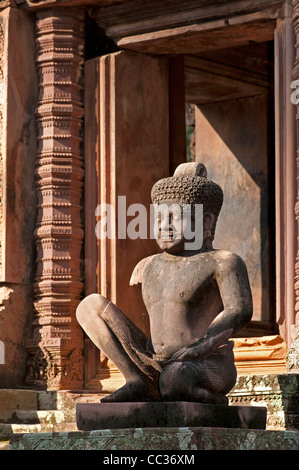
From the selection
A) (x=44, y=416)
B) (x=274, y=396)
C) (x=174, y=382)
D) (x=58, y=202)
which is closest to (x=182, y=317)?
(x=174, y=382)

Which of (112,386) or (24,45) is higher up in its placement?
(24,45)

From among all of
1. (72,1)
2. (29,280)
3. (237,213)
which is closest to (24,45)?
(72,1)

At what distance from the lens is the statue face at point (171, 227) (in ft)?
25.0

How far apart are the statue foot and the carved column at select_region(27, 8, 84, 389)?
3654 mm

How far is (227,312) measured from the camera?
23.9 feet

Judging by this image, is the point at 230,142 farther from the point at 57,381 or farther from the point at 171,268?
the point at 171,268

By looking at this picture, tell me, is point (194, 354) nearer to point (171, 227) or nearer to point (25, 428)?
point (171, 227)

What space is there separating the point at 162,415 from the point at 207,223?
1.24 meters

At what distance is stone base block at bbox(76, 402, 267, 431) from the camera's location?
22.9 ft

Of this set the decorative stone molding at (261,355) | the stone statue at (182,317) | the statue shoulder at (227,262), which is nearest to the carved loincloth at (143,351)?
the stone statue at (182,317)

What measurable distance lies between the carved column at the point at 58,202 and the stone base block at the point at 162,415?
3772 millimetres

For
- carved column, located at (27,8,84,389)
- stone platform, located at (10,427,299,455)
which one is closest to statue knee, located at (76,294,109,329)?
stone platform, located at (10,427,299,455)

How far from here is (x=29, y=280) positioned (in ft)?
36.9

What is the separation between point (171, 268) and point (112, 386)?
353 centimetres
